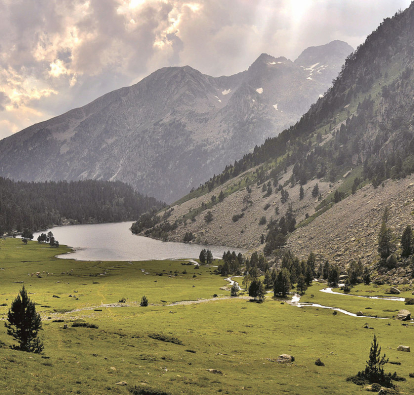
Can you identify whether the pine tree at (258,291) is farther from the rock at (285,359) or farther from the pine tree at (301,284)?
the rock at (285,359)

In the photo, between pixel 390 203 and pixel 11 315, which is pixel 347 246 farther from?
pixel 11 315

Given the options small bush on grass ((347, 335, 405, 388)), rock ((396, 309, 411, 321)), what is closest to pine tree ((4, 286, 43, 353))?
small bush on grass ((347, 335, 405, 388))

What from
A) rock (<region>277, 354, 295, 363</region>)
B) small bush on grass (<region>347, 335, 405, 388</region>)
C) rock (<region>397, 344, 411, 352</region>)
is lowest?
rock (<region>277, 354, 295, 363</region>)

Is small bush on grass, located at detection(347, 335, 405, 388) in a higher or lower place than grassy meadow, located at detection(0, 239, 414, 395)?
higher

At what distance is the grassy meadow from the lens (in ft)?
89.0

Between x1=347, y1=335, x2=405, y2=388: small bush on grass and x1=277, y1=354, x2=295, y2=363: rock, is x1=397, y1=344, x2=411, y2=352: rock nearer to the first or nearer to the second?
x1=347, y1=335, x2=405, y2=388: small bush on grass

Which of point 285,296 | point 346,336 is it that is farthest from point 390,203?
point 346,336

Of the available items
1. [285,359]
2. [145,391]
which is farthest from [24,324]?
[285,359]

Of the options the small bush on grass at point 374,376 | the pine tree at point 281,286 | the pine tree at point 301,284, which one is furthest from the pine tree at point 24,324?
the pine tree at point 301,284

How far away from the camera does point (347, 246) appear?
428 feet

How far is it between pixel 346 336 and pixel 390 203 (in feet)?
327

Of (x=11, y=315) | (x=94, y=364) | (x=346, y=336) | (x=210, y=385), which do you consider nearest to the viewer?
(x=210, y=385)

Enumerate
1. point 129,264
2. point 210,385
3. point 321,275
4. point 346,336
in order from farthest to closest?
point 129,264 < point 321,275 < point 346,336 < point 210,385

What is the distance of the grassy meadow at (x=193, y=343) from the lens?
27125mm
